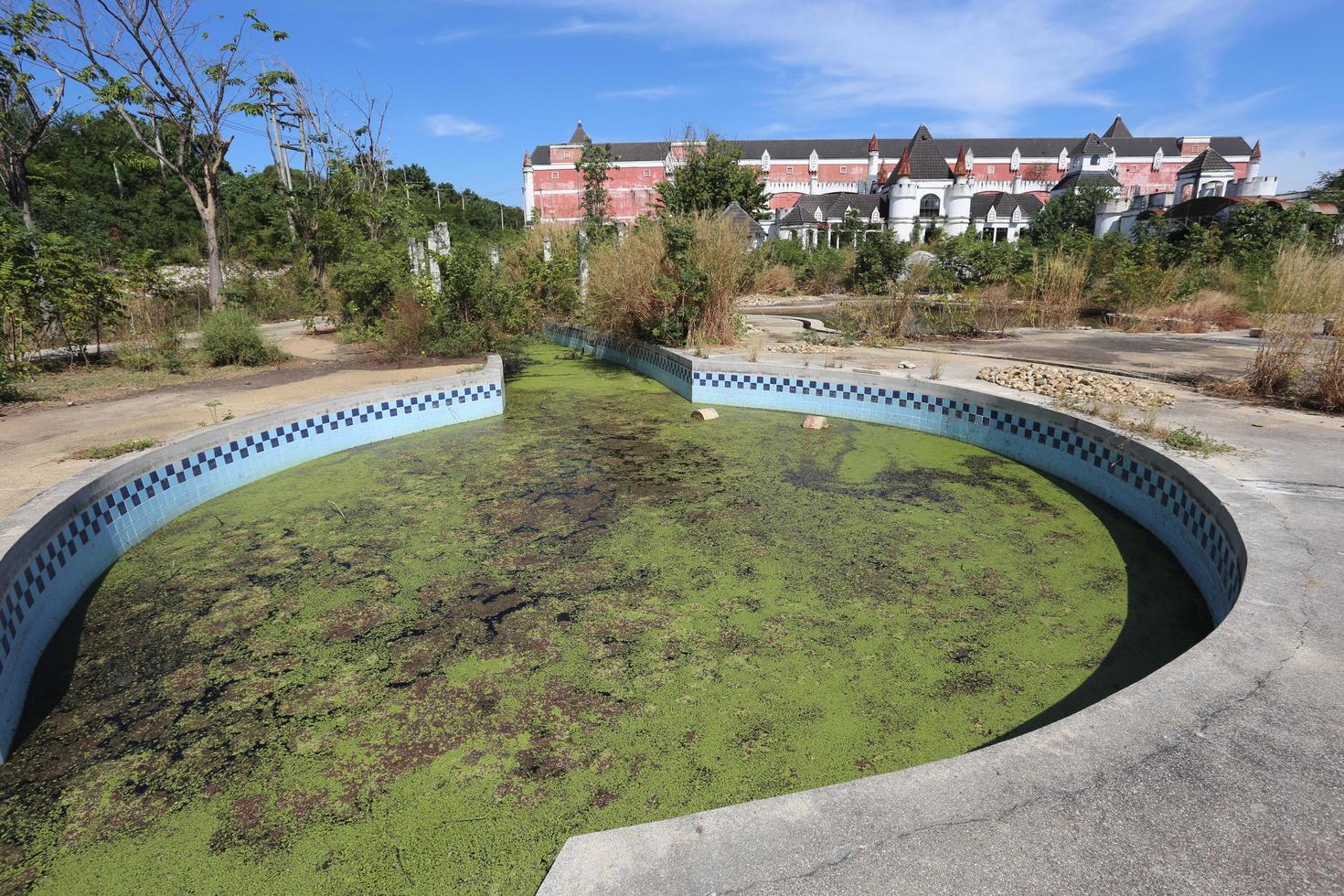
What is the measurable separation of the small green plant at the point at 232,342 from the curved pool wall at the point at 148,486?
8.06 ft

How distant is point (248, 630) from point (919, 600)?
2572 millimetres

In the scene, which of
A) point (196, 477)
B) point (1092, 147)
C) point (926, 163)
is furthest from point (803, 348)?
point (1092, 147)

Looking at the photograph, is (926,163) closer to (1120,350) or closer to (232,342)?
(1120,350)

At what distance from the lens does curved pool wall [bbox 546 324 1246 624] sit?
8.83ft

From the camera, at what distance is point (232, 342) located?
641 cm

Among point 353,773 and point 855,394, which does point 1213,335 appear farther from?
point 353,773

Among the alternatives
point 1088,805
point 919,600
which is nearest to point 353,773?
point 1088,805

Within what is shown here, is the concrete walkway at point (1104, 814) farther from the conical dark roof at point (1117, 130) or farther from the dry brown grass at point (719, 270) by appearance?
the conical dark roof at point (1117, 130)

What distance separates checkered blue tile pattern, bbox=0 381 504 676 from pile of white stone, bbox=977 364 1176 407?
4.10 metres

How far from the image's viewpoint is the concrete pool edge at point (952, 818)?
1.07 meters

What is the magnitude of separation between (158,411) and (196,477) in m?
1.27

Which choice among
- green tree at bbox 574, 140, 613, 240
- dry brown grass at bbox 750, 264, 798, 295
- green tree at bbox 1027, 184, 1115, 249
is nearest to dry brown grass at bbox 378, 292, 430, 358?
dry brown grass at bbox 750, 264, 798, 295

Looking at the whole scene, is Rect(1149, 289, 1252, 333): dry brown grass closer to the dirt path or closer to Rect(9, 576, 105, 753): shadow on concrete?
the dirt path

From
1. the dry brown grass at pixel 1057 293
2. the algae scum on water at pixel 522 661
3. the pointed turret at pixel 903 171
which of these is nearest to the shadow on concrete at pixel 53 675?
the algae scum on water at pixel 522 661
